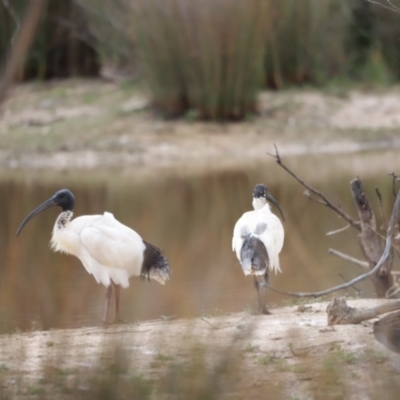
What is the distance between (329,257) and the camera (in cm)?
877

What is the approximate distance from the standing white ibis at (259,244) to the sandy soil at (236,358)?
1.98ft

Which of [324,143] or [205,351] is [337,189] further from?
[205,351]

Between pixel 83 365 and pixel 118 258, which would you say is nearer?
pixel 83 365

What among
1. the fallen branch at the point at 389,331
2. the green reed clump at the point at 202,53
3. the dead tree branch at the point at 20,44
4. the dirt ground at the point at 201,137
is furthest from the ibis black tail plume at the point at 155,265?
the green reed clump at the point at 202,53

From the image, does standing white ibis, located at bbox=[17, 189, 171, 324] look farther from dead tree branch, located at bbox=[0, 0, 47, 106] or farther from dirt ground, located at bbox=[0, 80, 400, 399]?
dead tree branch, located at bbox=[0, 0, 47, 106]

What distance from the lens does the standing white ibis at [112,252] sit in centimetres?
633

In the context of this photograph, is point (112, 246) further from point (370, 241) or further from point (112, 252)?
point (370, 241)

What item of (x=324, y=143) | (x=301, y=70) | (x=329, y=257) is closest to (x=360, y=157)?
(x=324, y=143)

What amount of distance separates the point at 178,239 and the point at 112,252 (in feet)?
12.4

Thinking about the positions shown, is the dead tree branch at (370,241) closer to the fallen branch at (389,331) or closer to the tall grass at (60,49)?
the fallen branch at (389,331)

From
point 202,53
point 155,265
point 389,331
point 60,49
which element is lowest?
point 389,331

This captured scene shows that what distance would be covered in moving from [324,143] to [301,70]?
129 inches

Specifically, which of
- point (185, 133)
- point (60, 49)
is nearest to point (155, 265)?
point (185, 133)

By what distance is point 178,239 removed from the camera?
1009cm
